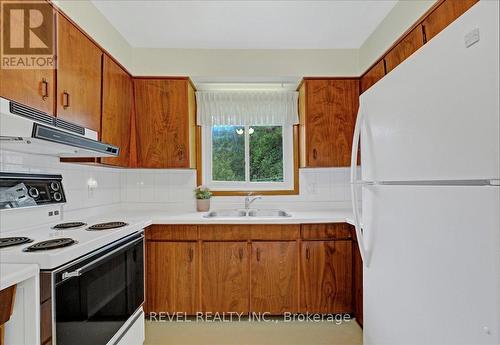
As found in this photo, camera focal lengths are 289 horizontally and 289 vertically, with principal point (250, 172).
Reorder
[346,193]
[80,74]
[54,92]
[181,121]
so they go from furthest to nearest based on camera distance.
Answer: [346,193] → [181,121] → [80,74] → [54,92]

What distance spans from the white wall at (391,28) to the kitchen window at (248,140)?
0.75m

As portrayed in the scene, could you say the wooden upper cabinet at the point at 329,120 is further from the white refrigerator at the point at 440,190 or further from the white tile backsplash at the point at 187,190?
the white refrigerator at the point at 440,190

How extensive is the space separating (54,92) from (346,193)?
8.32 ft

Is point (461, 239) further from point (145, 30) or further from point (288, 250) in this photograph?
point (145, 30)

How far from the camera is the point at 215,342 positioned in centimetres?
208

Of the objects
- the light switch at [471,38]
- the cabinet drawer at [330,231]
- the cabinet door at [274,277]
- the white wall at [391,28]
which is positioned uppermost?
the white wall at [391,28]

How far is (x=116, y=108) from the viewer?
229 centimetres

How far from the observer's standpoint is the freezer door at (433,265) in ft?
2.40

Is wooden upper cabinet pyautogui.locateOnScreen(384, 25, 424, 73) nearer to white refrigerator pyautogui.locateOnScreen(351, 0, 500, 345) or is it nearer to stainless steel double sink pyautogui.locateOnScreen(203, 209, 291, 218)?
white refrigerator pyautogui.locateOnScreen(351, 0, 500, 345)

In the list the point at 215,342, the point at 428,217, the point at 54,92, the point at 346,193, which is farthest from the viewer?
the point at 346,193

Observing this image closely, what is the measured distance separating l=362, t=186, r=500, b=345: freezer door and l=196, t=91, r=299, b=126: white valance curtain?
176 cm

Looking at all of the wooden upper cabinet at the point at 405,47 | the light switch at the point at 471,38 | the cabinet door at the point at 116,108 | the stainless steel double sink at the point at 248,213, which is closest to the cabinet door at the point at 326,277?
the stainless steel double sink at the point at 248,213

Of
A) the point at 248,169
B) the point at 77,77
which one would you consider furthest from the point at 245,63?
the point at 77,77

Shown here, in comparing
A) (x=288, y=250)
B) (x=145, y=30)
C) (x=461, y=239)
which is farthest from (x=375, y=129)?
(x=145, y=30)
